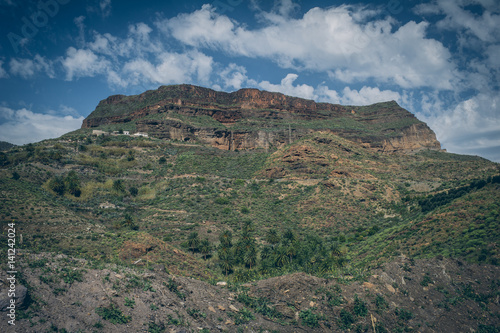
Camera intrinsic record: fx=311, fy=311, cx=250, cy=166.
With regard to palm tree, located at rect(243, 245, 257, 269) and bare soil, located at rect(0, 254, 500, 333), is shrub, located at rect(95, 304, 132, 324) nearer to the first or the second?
bare soil, located at rect(0, 254, 500, 333)

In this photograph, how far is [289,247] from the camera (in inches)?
1323

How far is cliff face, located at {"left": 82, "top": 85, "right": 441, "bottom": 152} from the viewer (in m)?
92.2

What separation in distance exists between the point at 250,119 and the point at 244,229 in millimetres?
67353

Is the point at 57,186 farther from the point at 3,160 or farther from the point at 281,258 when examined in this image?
the point at 281,258

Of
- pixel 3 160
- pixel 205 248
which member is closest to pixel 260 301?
pixel 205 248

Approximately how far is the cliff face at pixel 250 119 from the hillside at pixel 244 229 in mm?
678

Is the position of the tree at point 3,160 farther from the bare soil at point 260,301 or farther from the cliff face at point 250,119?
the bare soil at point 260,301

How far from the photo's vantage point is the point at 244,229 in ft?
137

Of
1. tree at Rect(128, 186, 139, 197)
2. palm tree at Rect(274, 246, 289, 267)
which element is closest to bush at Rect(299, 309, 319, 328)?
palm tree at Rect(274, 246, 289, 267)

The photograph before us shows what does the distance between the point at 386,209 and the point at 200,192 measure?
31028mm

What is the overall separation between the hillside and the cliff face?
2.23 ft

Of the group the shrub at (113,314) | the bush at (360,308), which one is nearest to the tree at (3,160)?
the shrub at (113,314)

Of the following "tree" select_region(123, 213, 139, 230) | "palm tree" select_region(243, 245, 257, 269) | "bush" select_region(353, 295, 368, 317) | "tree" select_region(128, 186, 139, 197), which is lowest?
"palm tree" select_region(243, 245, 257, 269)

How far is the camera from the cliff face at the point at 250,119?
92250 millimetres
